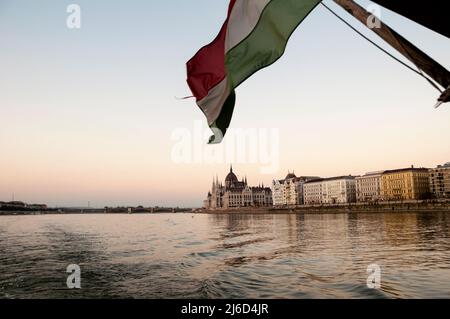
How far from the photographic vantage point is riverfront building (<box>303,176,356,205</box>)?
158 m

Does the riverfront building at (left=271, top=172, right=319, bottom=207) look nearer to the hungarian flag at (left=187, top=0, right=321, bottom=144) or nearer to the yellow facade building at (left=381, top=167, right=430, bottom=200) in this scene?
the yellow facade building at (left=381, top=167, right=430, bottom=200)

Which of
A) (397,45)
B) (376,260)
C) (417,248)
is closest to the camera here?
(397,45)

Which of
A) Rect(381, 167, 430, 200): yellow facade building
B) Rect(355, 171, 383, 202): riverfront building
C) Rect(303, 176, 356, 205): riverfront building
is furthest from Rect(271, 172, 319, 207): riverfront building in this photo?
Rect(381, 167, 430, 200): yellow facade building

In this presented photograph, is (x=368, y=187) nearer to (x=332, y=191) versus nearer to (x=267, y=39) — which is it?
(x=332, y=191)

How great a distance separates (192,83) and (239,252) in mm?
20414

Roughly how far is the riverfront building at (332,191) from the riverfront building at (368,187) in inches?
175

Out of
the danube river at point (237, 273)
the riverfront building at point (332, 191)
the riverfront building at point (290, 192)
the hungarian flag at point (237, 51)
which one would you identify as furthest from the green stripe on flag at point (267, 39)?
the riverfront building at point (290, 192)

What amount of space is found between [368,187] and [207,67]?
512ft

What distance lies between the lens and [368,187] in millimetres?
149625

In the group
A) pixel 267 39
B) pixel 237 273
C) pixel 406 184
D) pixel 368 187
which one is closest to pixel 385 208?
pixel 406 184

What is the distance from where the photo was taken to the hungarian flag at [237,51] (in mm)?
3686
